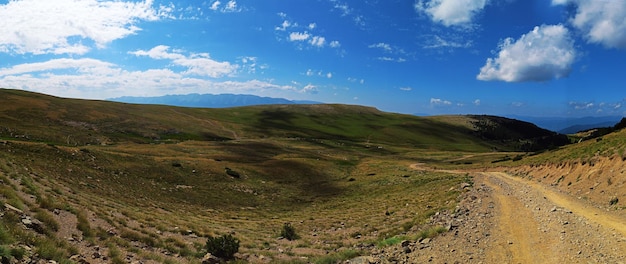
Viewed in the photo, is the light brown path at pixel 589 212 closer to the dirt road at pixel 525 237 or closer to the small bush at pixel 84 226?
the dirt road at pixel 525 237

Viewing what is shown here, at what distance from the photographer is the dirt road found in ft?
42.2

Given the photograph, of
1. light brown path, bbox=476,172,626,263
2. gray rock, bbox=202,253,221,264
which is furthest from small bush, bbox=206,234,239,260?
light brown path, bbox=476,172,626,263

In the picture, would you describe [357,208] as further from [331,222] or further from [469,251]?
[469,251]

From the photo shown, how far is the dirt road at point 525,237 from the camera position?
1285 cm

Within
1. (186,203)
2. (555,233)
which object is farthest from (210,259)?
(186,203)

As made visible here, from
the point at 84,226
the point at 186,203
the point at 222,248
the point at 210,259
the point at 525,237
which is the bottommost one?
the point at 186,203

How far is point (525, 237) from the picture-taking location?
15.1 meters

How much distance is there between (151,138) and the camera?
105000 millimetres

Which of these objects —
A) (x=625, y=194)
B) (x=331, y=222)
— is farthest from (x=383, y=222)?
(x=625, y=194)

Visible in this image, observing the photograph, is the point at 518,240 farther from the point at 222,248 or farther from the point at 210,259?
the point at 210,259

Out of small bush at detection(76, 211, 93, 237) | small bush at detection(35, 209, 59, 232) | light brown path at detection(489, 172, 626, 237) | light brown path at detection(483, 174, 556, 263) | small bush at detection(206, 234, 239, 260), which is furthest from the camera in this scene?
small bush at detection(206, 234, 239, 260)

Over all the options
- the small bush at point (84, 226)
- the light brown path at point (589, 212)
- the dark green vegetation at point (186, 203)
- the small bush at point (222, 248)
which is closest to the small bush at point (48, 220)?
the dark green vegetation at point (186, 203)

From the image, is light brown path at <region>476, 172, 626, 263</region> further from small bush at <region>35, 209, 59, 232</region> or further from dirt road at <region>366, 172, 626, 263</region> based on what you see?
small bush at <region>35, 209, 59, 232</region>

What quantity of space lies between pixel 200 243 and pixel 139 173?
1080 inches
